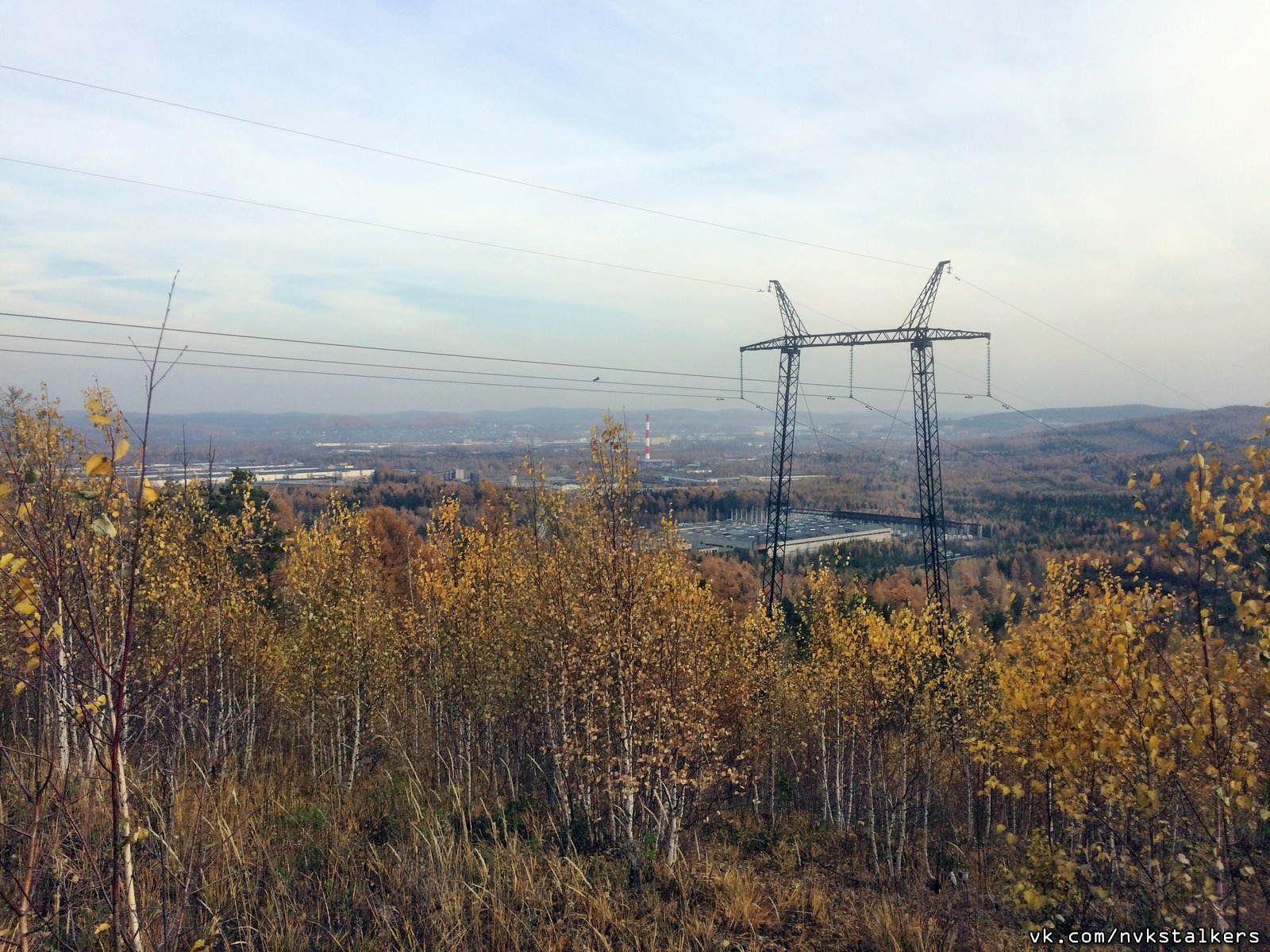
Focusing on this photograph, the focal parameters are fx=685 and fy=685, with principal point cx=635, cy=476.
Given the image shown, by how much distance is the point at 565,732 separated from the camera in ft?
35.1

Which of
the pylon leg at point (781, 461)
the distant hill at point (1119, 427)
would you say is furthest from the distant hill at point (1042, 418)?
the pylon leg at point (781, 461)

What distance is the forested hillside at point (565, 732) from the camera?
4.07 m

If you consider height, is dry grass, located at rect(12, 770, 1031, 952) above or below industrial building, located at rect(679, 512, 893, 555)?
above

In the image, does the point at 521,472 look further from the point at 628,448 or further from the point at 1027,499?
the point at 1027,499

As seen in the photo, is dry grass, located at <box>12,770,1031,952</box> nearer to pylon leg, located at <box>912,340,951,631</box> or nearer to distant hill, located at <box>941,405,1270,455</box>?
pylon leg, located at <box>912,340,951,631</box>

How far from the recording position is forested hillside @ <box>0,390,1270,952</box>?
407cm

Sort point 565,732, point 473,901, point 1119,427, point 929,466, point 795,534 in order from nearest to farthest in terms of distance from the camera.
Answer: point 473,901, point 565,732, point 929,466, point 795,534, point 1119,427

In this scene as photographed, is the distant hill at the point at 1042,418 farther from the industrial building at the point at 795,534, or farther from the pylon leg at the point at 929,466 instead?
the pylon leg at the point at 929,466

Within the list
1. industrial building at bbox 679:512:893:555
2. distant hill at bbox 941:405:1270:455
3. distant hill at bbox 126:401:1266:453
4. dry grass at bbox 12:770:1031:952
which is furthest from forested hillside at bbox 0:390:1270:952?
distant hill at bbox 126:401:1266:453

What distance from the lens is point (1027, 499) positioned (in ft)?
285

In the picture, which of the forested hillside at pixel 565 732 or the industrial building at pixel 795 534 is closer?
the forested hillside at pixel 565 732

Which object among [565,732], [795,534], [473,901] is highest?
[473,901]

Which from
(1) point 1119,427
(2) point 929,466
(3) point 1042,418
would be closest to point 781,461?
(2) point 929,466

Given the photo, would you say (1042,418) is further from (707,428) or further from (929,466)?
(929,466)
